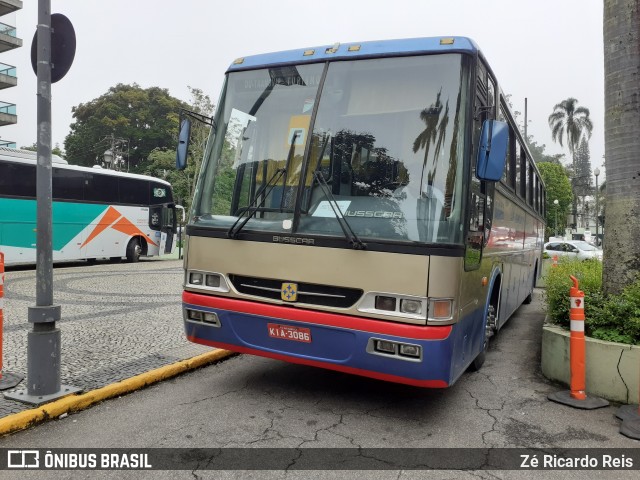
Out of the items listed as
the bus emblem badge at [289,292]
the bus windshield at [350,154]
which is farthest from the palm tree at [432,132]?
the bus emblem badge at [289,292]

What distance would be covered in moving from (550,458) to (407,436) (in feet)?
3.36

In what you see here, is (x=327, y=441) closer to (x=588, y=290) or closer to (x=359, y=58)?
(x=359, y=58)

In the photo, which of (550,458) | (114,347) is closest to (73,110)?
(114,347)

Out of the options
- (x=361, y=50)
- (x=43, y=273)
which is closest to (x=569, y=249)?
(x=361, y=50)

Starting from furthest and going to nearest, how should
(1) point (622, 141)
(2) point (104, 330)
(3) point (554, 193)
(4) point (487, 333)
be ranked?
1. (3) point (554, 193)
2. (2) point (104, 330)
3. (4) point (487, 333)
4. (1) point (622, 141)

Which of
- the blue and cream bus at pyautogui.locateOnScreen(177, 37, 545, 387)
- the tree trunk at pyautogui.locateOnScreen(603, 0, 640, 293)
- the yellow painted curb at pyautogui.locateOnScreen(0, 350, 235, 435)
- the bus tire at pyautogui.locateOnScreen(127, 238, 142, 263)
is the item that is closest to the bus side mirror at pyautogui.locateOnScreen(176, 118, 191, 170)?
the blue and cream bus at pyautogui.locateOnScreen(177, 37, 545, 387)

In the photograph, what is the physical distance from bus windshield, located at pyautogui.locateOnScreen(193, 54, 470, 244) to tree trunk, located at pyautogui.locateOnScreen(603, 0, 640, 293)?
2.57m

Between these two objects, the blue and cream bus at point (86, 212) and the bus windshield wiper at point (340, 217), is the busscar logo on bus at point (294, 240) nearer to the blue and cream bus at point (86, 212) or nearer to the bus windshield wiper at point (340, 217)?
the bus windshield wiper at point (340, 217)

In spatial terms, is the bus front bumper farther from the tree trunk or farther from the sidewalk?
the tree trunk

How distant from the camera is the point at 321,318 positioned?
13.6ft

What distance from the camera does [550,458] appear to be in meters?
3.67

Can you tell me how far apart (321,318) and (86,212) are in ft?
51.3

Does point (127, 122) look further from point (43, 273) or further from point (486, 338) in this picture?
point (486, 338)

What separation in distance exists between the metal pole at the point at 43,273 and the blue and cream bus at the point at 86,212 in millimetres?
11988
